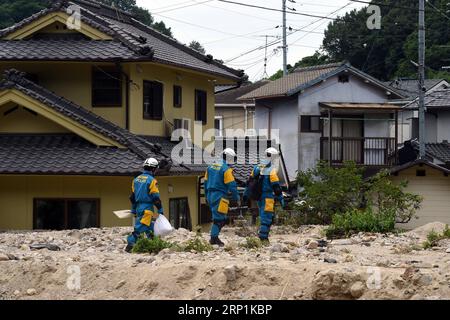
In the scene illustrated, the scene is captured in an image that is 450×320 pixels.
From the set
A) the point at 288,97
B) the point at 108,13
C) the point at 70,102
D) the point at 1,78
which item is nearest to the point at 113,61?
the point at 70,102

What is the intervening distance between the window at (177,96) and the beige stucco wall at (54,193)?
465 cm

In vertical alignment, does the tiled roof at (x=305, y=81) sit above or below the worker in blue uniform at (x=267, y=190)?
above

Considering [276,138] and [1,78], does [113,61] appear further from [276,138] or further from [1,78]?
[276,138]

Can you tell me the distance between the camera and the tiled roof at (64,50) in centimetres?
2544

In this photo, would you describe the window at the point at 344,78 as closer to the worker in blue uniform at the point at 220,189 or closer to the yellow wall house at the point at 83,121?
the yellow wall house at the point at 83,121

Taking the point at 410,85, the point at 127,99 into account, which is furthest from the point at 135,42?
the point at 410,85

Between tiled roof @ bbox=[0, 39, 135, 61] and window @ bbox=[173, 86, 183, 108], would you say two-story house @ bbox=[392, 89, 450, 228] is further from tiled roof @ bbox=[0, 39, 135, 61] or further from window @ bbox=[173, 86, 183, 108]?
tiled roof @ bbox=[0, 39, 135, 61]

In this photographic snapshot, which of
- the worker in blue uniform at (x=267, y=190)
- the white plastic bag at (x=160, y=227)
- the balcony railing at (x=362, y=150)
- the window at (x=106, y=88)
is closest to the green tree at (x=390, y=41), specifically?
the balcony railing at (x=362, y=150)

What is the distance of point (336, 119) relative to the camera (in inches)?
1626

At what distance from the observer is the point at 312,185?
29.1 metres

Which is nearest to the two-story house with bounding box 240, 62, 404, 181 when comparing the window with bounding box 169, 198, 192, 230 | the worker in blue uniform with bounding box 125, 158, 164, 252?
the window with bounding box 169, 198, 192, 230

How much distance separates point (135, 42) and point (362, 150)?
1785cm

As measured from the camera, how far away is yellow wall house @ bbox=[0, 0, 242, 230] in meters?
24.3
